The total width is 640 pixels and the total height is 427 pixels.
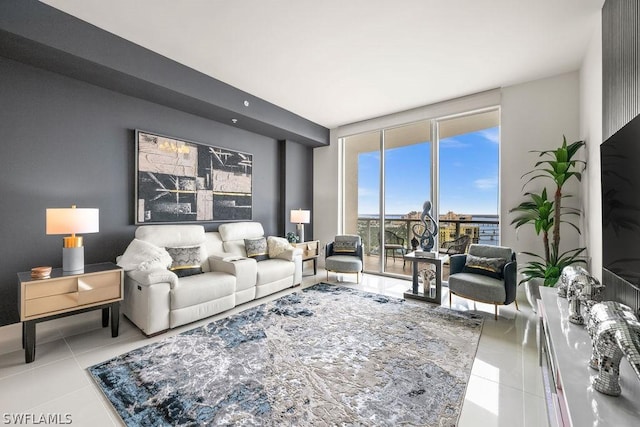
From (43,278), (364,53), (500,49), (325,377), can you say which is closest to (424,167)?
(500,49)

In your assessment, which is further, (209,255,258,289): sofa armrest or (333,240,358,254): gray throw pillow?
(333,240,358,254): gray throw pillow

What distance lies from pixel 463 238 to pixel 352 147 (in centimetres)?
276

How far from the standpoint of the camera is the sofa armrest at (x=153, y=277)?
98.4 inches

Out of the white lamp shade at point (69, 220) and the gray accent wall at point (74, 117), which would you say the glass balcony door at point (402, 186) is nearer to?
the gray accent wall at point (74, 117)

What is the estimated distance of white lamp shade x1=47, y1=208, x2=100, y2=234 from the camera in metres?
2.25

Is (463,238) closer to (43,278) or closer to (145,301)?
(145,301)

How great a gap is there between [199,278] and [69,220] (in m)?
1.28

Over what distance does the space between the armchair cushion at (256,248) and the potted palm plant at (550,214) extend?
3408 mm

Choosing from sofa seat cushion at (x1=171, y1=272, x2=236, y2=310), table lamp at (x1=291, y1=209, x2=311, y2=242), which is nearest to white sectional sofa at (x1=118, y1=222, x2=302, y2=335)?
sofa seat cushion at (x1=171, y1=272, x2=236, y2=310)

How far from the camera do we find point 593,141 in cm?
261

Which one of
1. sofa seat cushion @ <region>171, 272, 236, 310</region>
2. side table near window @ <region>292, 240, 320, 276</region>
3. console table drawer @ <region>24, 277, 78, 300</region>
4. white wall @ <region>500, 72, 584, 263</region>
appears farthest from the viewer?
side table near window @ <region>292, 240, 320, 276</region>

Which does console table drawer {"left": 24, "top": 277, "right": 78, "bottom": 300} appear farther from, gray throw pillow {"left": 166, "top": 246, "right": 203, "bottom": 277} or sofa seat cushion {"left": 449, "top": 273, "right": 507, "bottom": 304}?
sofa seat cushion {"left": 449, "top": 273, "right": 507, "bottom": 304}

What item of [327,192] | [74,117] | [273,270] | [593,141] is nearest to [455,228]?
[593,141]

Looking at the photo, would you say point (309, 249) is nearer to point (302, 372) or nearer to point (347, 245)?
point (347, 245)
